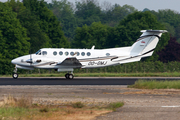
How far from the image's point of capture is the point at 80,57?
30688 millimetres

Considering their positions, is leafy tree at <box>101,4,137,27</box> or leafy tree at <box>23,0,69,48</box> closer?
leafy tree at <box>23,0,69,48</box>

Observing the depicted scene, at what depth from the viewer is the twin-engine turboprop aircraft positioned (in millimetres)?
29875

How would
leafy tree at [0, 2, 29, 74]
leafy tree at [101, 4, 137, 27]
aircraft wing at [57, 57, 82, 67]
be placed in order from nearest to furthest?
aircraft wing at [57, 57, 82, 67] < leafy tree at [0, 2, 29, 74] < leafy tree at [101, 4, 137, 27]

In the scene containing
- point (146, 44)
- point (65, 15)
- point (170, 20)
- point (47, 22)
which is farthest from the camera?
point (65, 15)

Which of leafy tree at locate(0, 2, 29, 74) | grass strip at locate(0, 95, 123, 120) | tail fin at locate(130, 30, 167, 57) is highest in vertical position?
leafy tree at locate(0, 2, 29, 74)

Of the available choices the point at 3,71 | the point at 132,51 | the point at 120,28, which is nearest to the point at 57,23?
the point at 120,28

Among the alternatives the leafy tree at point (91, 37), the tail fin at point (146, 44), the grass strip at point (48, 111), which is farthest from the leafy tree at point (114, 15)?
the grass strip at point (48, 111)

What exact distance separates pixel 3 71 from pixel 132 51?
1748cm

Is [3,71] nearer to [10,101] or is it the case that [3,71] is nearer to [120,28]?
[10,101]

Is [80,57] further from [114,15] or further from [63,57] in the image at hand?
[114,15]

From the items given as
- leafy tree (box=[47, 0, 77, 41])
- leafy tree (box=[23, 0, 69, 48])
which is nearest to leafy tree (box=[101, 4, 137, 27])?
leafy tree (box=[47, 0, 77, 41])

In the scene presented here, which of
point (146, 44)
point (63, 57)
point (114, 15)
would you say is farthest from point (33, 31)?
point (114, 15)

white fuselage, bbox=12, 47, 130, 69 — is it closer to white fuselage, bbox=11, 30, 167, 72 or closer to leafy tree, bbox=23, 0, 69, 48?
white fuselage, bbox=11, 30, 167, 72

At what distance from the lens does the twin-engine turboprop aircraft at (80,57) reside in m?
29.9
